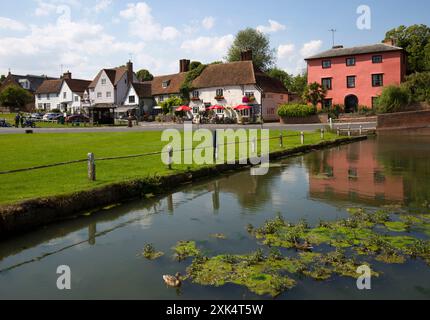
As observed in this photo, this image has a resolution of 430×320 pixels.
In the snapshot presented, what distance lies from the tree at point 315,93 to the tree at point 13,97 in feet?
186

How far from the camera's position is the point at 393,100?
48812 mm

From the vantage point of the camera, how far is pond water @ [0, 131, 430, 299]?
7605 millimetres

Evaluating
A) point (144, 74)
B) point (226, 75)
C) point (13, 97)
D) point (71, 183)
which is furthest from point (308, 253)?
point (144, 74)

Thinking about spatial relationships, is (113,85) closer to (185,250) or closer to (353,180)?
(353,180)

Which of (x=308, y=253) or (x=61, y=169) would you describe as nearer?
(x=308, y=253)

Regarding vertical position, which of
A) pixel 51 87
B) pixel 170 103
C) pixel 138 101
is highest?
pixel 51 87

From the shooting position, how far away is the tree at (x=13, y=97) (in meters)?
83.4

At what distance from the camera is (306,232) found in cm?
1046

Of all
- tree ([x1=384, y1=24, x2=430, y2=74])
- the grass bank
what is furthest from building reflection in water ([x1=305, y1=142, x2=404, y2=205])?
tree ([x1=384, y1=24, x2=430, y2=74])

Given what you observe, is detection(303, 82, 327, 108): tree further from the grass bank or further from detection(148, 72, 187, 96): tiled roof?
the grass bank

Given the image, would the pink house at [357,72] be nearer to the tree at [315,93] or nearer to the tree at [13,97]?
the tree at [315,93]

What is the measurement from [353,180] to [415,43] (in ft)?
184

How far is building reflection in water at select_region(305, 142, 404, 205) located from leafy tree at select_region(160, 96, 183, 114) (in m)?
44.2

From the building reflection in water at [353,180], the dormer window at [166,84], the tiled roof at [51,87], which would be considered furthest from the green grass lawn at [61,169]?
the tiled roof at [51,87]
